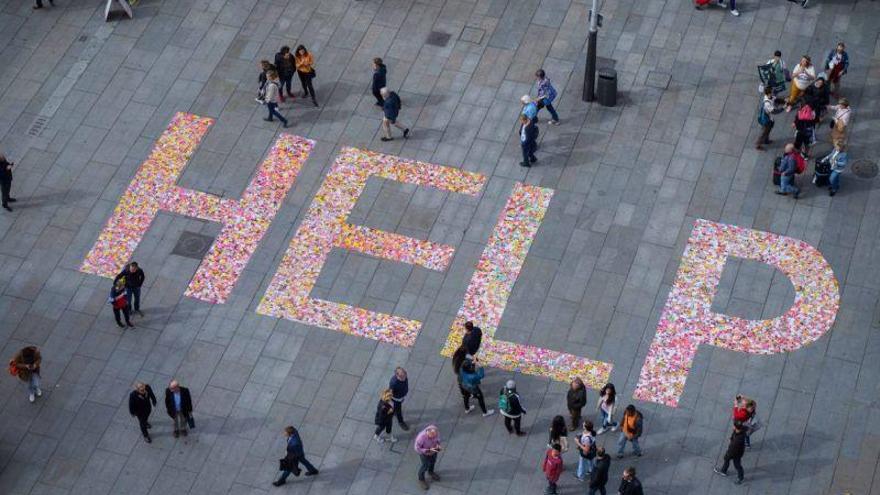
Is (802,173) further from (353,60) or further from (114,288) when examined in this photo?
(114,288)

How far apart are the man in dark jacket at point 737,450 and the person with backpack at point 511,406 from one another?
4.19 m

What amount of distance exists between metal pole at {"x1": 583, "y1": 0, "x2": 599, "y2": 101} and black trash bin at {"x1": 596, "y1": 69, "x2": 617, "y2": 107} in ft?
0.58

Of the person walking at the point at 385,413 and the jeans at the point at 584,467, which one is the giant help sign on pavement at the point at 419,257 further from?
the person walking at the point at 385,413

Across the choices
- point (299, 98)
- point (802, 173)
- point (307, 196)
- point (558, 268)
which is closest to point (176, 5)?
point (299, 98)

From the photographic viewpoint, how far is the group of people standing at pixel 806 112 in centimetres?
3362

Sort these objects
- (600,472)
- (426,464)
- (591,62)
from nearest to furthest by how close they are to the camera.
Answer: (600,472) → (426,464) → (591,62)

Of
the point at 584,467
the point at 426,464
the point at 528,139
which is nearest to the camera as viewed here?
the point at 426,464

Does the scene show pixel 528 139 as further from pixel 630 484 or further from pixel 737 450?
pixel 630 484

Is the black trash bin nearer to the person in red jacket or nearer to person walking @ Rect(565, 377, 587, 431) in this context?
person walking @ Rect(565, 377, 587, 431)

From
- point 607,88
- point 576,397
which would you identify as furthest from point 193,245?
point 607,88

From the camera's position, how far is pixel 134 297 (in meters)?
32.0

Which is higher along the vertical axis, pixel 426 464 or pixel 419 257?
pixel 419 257

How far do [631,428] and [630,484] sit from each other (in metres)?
1.59

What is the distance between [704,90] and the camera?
3681cm
